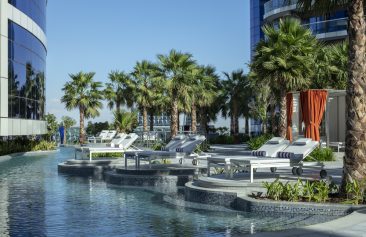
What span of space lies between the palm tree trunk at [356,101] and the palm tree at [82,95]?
3541cm

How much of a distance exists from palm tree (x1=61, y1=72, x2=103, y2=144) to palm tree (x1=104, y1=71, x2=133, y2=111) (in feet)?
4.61

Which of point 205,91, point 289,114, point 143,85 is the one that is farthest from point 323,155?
point 143,85

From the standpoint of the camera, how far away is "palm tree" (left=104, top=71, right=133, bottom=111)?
45.9 m

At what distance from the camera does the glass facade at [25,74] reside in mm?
32500

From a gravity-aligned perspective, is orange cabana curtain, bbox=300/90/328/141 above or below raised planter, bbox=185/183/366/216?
above

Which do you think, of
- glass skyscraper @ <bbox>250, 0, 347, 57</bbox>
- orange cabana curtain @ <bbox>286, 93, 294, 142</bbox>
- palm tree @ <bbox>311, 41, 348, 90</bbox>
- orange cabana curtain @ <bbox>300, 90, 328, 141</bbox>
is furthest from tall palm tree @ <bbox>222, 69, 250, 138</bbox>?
orange cabana curtain @ <bbox>300, 90, 328, 141</bbox>

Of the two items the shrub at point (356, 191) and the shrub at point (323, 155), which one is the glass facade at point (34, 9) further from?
the shrub at point (356, 191)

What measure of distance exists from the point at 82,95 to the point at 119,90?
368 cm

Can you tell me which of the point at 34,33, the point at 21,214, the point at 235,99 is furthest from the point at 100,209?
the point at 235,99

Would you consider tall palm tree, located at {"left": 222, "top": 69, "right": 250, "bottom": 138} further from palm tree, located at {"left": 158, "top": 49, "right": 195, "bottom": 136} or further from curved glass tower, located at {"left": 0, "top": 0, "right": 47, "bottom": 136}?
curved glass tower, located at {"left": 0, "top": 0, "right": 47, "bottom": 136}

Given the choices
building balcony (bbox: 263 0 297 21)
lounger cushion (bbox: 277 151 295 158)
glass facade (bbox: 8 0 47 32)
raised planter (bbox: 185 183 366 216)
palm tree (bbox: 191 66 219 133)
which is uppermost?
building balcony (bbox: 263 0 297 21)

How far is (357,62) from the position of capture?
32.8 feet

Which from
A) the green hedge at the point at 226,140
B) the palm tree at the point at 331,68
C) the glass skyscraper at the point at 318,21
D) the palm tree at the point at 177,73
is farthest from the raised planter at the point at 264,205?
the green hedge at the point at 226,140

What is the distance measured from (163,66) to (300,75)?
30.1 feet
